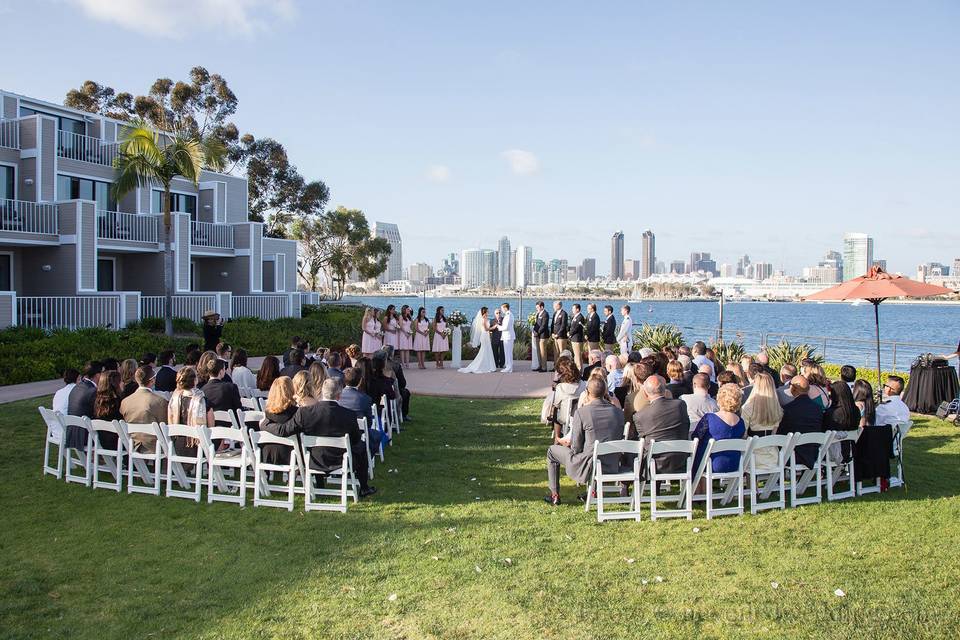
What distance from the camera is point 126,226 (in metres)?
26.9

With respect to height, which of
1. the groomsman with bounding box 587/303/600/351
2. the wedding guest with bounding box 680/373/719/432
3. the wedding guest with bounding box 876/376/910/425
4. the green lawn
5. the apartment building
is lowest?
the green lawn

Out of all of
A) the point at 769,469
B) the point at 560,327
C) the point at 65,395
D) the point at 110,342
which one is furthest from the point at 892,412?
the point at 110,342

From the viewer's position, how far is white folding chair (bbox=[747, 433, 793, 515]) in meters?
7.22

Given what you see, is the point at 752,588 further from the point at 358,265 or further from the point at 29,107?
the point at 358,265

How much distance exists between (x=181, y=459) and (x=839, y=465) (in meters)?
7.15

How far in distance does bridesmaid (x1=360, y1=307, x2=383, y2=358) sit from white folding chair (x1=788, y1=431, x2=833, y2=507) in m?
12.2

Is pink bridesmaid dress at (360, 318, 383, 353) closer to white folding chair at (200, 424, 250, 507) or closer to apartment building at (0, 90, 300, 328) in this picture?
apartment building at (0, 90, 300, 328)

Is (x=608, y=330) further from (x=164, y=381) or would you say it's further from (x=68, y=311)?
(x=68, y=311)

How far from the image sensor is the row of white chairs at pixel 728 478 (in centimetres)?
700

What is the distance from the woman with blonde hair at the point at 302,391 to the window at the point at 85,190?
21.6 metres

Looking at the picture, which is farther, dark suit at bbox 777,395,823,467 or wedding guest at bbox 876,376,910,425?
wedding guest at bbox 876,376,910,425

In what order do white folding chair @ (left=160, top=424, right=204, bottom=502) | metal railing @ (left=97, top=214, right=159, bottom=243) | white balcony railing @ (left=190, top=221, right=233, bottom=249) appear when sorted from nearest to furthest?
white folding chair @ (left=160, top=424, right=204, bottom=502) → metal railing @ (left=97, top=214, right=159, bottom=243) → white balcony railing @ (left=190, top=221, right=233, bottom=249)

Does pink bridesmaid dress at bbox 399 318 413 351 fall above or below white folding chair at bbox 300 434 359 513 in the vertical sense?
above

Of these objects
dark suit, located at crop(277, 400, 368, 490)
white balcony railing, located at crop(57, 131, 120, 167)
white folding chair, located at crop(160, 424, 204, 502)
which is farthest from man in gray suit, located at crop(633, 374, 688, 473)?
white balcony railing, located at crop(57, 131, 120, 167)
